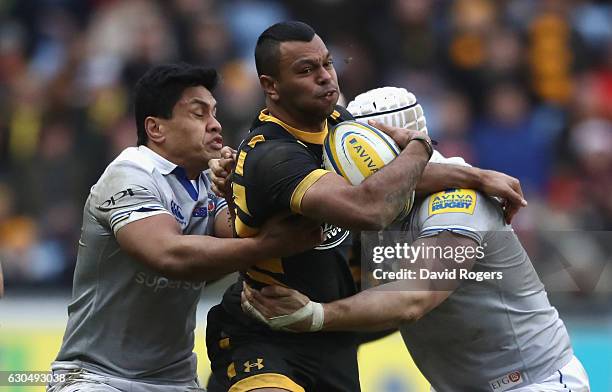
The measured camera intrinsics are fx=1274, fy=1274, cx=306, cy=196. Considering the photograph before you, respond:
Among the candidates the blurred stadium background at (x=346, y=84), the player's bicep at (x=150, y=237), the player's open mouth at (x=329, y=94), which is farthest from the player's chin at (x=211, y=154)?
the blurred stadium background at (x=346, y=84)

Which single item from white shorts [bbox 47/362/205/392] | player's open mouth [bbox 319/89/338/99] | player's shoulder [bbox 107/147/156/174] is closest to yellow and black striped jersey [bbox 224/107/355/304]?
player's open mouth [bbox 319/89/338/99]

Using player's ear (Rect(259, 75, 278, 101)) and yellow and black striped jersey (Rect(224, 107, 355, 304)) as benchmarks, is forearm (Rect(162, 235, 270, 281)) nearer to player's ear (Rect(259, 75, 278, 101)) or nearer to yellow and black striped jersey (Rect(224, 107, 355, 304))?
yellow and black striped jersey (Rect(224, 107, 355, 304))

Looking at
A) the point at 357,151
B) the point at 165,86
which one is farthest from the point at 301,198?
the point at 165,86

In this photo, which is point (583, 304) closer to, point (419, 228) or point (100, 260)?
point (419, 228)

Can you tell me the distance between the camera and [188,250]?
5.79 metres

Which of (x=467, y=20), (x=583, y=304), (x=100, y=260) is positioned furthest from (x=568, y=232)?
(x=100, y=260)

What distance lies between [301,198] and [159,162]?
1.34 m

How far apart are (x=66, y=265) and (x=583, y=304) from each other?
4.59 metres

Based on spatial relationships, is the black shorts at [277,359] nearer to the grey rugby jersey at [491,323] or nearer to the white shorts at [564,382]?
the grey rugby jersey at [491,323]

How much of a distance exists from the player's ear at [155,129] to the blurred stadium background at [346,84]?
14.4ft

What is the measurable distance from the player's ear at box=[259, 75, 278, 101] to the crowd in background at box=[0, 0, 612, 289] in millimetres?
5668

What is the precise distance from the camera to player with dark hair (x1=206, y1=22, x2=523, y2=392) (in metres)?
5.34

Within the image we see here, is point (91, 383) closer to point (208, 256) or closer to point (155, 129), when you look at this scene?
point (208, 256)

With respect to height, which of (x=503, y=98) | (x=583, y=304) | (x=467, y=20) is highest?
(x=467, y=20)
